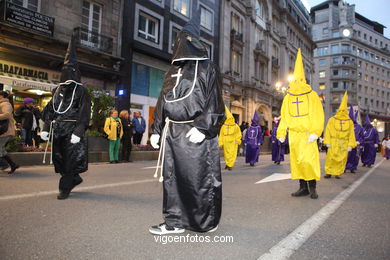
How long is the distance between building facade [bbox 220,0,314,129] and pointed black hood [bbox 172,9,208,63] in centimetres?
2069

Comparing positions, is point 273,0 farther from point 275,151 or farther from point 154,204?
point 154,204

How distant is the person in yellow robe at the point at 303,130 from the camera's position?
4926 mm

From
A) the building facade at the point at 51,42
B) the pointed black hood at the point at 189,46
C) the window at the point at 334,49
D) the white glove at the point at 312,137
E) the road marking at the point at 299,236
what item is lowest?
the road marking at the point at 299,236

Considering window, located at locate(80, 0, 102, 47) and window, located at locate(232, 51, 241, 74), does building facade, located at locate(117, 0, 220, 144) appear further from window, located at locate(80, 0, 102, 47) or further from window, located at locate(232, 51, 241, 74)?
window, located at locate(232, 51, 241, 74)

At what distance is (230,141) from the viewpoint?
9695 millimetres

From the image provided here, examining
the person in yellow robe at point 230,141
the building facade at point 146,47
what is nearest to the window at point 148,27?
the building facade at point 146,47

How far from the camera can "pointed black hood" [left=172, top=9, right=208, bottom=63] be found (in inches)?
120

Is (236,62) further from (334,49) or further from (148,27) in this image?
(334,49)

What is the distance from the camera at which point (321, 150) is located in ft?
95.2

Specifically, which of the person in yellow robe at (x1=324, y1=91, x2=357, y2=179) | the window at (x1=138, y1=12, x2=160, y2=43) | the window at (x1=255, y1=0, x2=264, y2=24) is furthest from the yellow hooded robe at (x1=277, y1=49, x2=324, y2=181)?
the window at (x1=255, y1=0, x2=264, y2=24)

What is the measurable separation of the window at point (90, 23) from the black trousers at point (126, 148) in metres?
8.24

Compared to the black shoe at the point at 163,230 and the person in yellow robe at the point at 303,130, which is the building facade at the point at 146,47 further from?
the black shoe at the point at 163,230

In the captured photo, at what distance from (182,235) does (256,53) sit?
30.3 metres

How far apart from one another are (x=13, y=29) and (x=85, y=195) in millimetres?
12160
